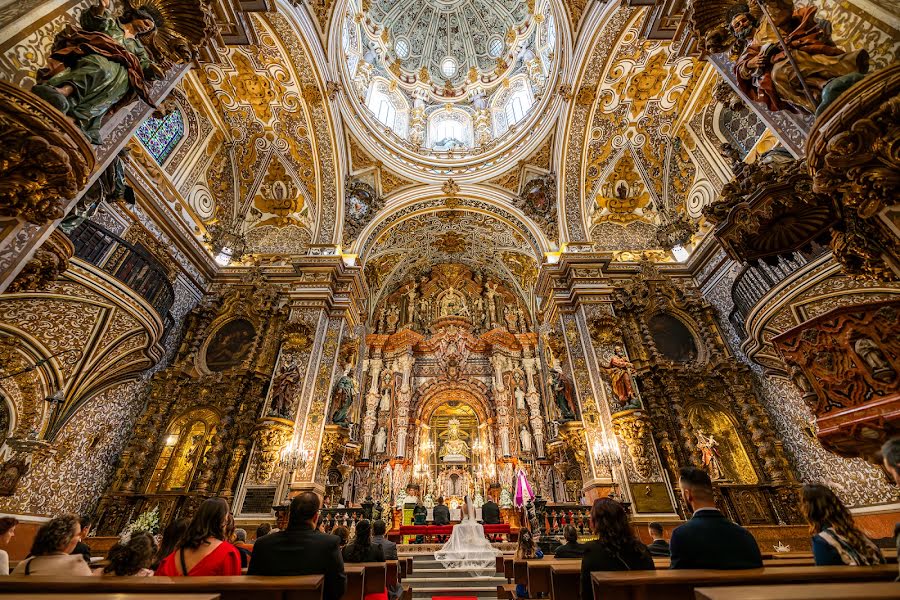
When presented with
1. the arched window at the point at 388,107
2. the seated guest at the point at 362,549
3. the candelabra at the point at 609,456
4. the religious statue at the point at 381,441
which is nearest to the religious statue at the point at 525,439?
the candelabra at the point at 609,456

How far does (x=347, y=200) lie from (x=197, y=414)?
8479mm

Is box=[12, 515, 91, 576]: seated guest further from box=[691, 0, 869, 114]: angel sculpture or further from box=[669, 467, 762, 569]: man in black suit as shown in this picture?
box=[691, 0, 869, 114]: angel sculpture

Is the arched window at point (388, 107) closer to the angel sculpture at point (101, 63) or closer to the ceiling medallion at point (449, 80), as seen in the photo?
the ceiling medallion at point (449, 80)

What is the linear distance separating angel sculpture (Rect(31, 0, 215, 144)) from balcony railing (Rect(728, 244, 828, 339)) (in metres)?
10.5

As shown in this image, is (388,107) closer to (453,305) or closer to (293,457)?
(453,305)

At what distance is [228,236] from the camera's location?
1216cm

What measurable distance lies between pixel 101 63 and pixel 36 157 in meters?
1.40

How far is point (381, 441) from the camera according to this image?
45.7ft

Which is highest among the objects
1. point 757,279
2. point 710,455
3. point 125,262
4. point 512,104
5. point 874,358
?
point 512,104

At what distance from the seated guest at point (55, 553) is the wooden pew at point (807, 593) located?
3779mm

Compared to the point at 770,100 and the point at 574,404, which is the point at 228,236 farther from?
the point at 770,100

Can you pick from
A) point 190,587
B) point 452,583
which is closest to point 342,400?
point 452,583

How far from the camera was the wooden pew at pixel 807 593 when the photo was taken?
117 cm

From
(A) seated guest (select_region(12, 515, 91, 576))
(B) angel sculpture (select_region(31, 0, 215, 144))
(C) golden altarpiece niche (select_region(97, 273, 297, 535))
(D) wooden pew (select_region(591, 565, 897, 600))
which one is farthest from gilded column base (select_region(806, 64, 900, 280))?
(C) golden altarpiece niche (select_region(97, 273, 297, 535))
